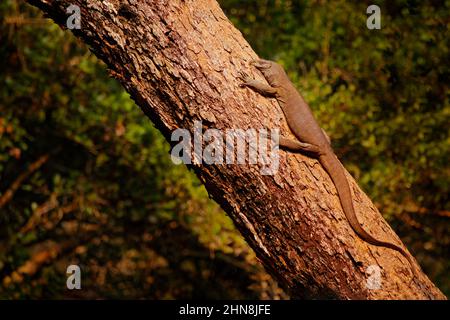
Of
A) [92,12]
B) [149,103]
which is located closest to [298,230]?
[149,103]

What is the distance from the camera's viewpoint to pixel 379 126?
5.79 metres

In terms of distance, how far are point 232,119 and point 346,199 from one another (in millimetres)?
800

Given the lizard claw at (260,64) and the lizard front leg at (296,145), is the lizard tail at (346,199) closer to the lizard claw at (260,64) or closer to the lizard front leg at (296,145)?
the lizard front leg at (296,145)

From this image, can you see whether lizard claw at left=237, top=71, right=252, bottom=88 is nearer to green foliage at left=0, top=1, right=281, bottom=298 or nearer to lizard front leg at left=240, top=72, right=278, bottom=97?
lizard front leg at left=240, top=72, right=278, bottom=97

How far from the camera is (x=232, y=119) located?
3.18 meters

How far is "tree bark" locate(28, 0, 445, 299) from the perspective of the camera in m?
3.16

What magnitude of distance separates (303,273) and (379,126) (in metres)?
2.91
